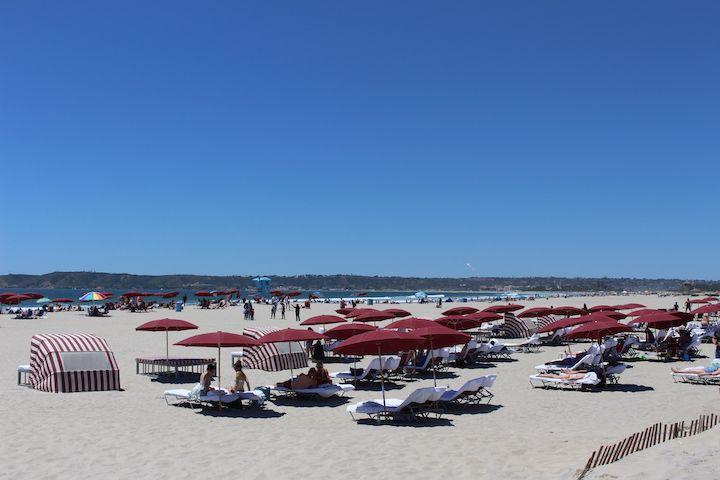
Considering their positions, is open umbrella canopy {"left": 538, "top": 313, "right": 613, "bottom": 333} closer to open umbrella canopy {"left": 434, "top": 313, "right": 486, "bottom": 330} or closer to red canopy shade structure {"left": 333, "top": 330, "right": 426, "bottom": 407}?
open umbrella canopy {"left": 434, "top": 313, "right": 486, "bottom": 330}

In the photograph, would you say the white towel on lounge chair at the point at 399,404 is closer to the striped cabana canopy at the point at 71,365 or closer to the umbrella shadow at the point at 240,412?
the umbrella shadow at the point at 240,412

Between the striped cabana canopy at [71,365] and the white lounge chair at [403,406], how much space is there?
562 centimetres

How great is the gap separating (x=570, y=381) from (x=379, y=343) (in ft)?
16.1

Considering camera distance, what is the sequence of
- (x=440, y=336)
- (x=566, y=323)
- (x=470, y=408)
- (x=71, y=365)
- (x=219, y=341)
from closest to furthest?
(x=470, y=408) < (x=219, y=341) < (x=440, y=336) < (x=71, y=365) < (x=566, y=323)

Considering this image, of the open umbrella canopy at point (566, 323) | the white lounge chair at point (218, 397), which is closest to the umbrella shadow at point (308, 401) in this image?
the white lounge chair at point (218, 397)

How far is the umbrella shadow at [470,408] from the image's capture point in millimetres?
11562

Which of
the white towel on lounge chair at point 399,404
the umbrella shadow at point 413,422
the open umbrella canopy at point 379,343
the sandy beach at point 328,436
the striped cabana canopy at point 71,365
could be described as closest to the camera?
the sandy beach at point 328,436

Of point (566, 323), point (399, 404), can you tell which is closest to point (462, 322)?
point (566, 323)

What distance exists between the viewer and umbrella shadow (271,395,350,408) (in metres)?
12.5

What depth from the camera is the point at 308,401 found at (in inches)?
508

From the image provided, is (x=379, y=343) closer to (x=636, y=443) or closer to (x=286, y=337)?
(x=286, y=337)

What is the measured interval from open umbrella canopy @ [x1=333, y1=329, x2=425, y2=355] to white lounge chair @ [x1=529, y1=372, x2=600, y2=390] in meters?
3.88

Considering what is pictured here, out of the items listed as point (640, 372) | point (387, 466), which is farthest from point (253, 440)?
point (640, 372)

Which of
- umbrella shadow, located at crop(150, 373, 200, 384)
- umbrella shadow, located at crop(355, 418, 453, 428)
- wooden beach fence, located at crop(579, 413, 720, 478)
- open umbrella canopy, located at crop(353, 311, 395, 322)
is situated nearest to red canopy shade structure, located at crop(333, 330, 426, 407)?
umbrella shadow, located at crop(355, 418, 453, 428)
